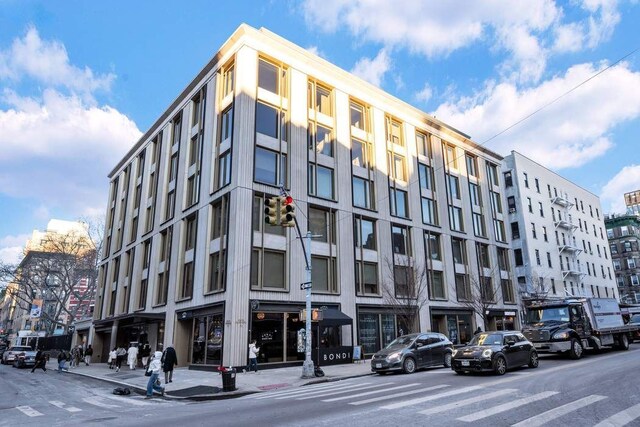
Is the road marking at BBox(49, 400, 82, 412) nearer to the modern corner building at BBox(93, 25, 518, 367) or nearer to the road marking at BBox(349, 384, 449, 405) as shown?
the road marking at BBox(349, 384, 449, 405)

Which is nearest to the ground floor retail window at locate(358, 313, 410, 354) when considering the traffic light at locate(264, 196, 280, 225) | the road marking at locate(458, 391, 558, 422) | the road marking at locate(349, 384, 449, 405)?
the traffic light at locate(264, 196, 280, 225)

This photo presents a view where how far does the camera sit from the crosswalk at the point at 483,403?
8140 mm

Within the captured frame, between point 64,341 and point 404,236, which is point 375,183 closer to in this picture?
point 404,236

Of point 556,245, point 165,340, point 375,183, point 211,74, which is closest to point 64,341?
point 165,340

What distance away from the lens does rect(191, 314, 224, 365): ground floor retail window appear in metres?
23.9

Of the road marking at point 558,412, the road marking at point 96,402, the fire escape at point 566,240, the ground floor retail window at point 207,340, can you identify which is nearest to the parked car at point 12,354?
the ground floor retail window at point 207,340

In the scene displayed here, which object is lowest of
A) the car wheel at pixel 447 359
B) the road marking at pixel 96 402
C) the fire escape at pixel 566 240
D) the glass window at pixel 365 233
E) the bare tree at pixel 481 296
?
the road marking at pixel 96 402

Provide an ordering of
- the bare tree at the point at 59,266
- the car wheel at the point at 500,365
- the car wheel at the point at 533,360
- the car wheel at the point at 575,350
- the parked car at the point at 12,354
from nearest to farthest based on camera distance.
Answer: the car wheel at the point at 500,365 < the car wheel at the point at 533,360 < the car wheel at the point at 575,350 < the parked car at the point at 12,354 < the bare tree at the point at 59,266

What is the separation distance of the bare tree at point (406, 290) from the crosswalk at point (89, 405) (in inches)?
751

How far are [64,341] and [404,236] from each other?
151ft

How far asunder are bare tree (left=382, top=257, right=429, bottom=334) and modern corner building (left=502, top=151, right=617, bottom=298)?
19216mm

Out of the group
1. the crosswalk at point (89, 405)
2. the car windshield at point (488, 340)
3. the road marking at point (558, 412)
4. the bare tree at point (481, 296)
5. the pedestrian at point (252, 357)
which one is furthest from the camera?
the bare tree at point (481, 296)

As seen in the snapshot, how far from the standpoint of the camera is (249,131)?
26.7 m

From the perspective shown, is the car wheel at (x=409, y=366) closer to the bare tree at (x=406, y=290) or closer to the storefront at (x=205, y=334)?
the storefront at (x=205, y=334)
